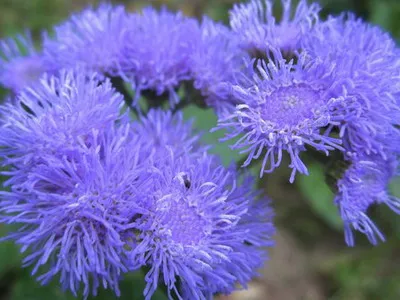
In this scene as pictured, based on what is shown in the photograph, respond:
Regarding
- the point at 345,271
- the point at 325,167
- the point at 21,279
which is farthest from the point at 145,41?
the point at 345,271

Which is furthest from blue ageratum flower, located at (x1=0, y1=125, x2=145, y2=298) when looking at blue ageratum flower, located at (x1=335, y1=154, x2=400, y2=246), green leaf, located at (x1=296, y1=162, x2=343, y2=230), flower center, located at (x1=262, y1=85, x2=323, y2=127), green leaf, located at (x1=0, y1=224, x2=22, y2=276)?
green leaf, located at (x1=296, y1=162, x2=343, y2=230)

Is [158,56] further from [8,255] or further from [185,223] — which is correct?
[8,255]

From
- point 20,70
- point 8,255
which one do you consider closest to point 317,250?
point 8,255

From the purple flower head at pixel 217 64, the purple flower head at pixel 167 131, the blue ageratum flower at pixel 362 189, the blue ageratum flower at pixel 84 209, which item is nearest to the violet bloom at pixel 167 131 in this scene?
the purple flower head at pixel 167 131

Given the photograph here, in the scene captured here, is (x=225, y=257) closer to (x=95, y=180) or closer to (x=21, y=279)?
(x=95, y=180)

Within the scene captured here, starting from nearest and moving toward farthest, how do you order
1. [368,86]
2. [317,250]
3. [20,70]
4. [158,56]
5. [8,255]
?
[368,86], [158,56], [20,70], [8,255], [317,250]

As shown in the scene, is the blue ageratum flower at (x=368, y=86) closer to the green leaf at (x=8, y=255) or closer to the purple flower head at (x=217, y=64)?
the purple flower head at (x=217, y=64)

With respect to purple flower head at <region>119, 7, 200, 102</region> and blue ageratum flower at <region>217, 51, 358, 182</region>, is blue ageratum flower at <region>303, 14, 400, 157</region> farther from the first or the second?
purple flower head at <region>119, 7, 200, 102</region>
